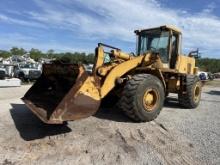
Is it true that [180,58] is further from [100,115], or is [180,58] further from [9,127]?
[9,127]

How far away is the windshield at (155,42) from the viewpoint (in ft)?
30.5

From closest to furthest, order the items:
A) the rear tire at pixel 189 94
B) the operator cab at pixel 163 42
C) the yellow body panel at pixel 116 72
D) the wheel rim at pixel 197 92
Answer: the yellow body panel at pixel 116 72, the operator cab at pixel 163 42, the rear tire at pixel 189 94, the wheel rim at pixel 197 92

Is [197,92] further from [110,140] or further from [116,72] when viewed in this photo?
[110,140]

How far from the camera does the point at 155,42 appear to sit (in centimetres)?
953

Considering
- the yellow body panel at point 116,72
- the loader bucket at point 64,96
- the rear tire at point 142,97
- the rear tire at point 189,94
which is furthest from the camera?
the rear tire at point 189,94

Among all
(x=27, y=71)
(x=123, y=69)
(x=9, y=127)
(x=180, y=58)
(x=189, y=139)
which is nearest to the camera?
(x=189, y=139)

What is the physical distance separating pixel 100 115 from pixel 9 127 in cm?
253

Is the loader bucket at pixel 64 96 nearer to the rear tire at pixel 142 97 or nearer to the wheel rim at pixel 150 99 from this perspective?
the rear tire at pixel 142 97

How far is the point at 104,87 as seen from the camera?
681cm

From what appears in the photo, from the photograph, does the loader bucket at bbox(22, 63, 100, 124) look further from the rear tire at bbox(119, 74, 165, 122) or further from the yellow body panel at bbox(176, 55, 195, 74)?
the yellow body panel at bbox(176, 55, 195, 74)

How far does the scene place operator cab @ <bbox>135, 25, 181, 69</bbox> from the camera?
926cm

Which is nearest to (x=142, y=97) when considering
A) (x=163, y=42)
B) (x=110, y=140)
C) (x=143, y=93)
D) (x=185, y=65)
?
(x=143, y=93)

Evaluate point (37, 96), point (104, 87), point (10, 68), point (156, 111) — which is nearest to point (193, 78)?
point (156, 111)

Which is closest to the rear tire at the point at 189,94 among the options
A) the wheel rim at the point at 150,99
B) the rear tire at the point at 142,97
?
the rear tire at the point at 142,97
